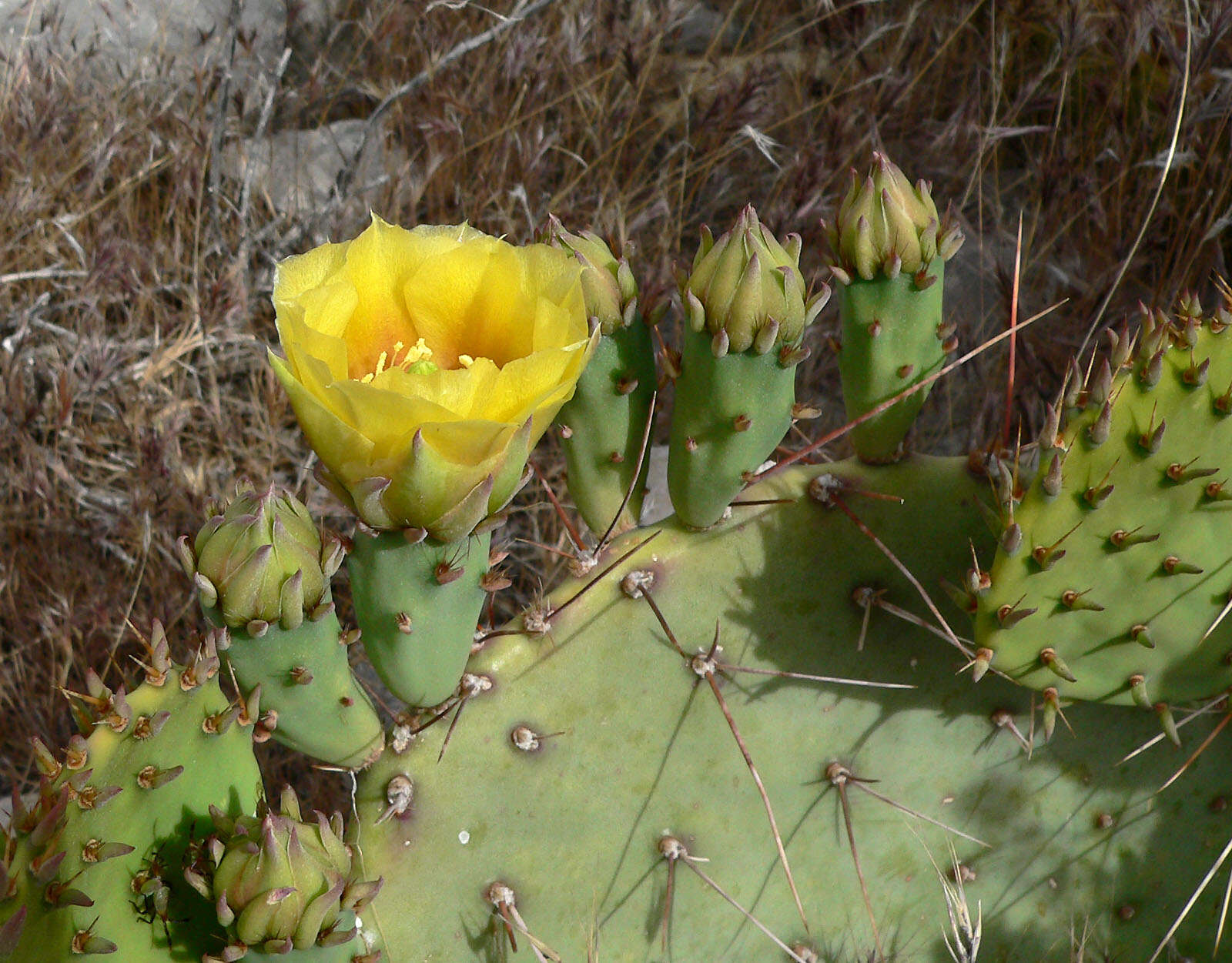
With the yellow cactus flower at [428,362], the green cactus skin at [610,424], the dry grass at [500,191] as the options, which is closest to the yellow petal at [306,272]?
the yellow cactus flower at [428,362]

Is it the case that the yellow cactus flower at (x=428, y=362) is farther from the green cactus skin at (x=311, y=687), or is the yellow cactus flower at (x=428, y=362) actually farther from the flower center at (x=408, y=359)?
the green cactus skin at (x=311, y=687)

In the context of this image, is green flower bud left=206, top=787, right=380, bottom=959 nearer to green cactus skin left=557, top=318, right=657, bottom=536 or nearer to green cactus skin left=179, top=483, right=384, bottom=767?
green cactus skin left=179, top=483, right=384, bottom=767

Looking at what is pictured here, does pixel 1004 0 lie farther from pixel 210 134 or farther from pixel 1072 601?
Answer: pixel 1072 601

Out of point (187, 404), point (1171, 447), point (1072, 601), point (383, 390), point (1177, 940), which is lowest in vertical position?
point (1177, 940)

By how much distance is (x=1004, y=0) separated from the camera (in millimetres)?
2283

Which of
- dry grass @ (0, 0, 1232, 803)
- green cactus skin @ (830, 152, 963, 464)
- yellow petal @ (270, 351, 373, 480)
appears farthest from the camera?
dry grass @ (0, 0, 1232, 803)

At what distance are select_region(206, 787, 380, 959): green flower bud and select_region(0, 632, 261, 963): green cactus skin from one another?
77 mm

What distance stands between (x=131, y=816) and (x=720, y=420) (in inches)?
22.9

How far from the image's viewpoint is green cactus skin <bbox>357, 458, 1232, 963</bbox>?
43.1 inches

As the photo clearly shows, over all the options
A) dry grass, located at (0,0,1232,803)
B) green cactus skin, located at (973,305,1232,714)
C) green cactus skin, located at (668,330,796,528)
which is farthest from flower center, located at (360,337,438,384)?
dry grass, located at (0,0,1232,803)

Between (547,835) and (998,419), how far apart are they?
1.22 m

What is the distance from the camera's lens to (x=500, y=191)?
2.04 m

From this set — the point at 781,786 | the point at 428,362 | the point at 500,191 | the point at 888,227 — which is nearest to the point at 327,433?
the point at 428,362

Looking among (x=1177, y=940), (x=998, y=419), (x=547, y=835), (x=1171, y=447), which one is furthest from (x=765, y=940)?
(x=998, y=419)
